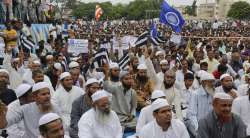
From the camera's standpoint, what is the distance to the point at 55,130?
4668 millimetres

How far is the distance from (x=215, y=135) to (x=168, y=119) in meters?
0.52

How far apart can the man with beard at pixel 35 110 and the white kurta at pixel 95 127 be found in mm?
370

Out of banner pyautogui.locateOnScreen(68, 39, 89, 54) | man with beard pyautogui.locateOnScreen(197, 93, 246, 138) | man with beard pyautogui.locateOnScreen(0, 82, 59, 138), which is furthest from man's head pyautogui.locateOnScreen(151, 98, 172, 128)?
banner pyautogui.locateOnScreen(68, 39, 89, 54)

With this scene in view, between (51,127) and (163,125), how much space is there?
1.42 m

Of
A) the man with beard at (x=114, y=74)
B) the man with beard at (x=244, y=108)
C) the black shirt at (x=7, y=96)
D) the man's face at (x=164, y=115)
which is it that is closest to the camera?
the man's face at (x=164, y=115)

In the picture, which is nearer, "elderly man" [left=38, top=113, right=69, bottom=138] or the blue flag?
"elderly man" [left=38, top=113, right=69, bottom=138]

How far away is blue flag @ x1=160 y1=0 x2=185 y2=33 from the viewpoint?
1714cm

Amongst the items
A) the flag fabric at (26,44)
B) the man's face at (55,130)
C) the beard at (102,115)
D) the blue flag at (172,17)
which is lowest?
the beard at (102,115)

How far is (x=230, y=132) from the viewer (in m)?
5.41

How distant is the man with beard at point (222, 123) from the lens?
5379 millimetres

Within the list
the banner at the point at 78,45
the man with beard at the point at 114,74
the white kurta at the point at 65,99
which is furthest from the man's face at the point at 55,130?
the banner at the point at 78,45

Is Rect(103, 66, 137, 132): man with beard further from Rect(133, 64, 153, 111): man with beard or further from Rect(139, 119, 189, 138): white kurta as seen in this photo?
Result: Rect(139, 119, 189, 138): white kurta

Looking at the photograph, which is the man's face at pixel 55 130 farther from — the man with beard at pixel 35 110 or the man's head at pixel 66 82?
the man's head at pixel 66 82

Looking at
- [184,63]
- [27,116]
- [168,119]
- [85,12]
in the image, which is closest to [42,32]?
[184,63]
